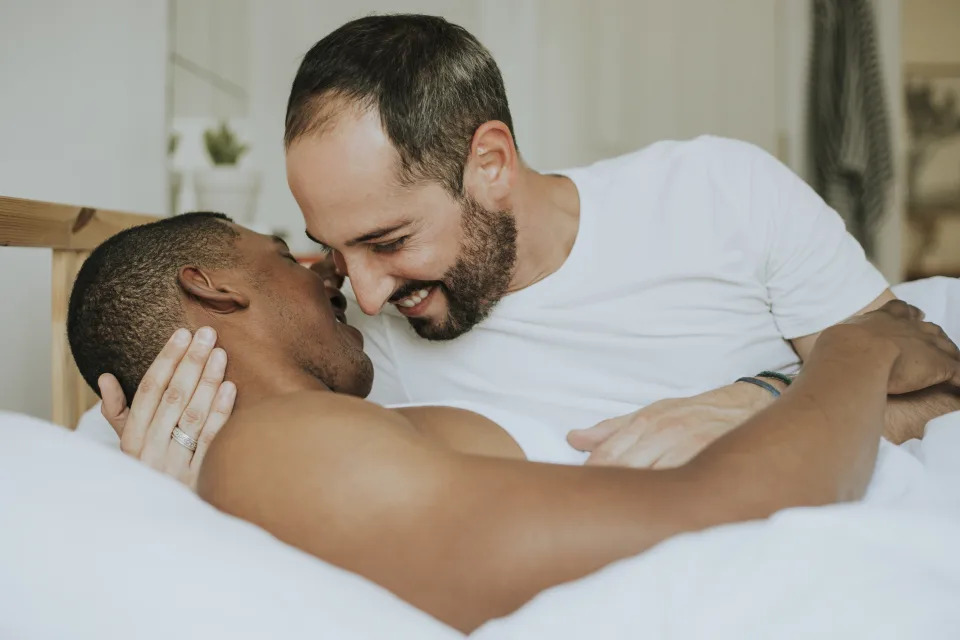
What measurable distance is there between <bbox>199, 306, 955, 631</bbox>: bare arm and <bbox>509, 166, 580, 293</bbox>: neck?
2.55 ft

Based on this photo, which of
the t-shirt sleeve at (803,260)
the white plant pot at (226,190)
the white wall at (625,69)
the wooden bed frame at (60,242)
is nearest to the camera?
the wooden bed frame at (60,242)

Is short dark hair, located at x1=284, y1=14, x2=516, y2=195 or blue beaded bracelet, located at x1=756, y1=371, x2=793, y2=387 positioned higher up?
short dark hair, located at x1=284, y1=14, x2=516, y2=195

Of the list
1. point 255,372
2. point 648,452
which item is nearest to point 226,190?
point 255,372

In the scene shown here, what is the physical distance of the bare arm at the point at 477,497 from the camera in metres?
0.76

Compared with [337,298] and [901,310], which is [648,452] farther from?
[337,298]

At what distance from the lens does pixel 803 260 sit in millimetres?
1533

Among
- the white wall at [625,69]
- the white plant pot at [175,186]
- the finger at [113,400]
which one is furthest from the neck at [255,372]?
the white wall at [625,69]

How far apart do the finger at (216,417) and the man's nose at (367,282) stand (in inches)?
11.3

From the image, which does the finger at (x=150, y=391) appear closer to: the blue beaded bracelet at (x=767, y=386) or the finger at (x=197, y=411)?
the finger at (x=197, y=411)

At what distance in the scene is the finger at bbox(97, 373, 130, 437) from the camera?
121cm

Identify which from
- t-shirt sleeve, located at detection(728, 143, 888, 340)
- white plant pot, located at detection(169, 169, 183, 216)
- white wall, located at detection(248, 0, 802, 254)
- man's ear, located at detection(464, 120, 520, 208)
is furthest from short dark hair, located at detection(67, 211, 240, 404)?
white wall, located at detection(248, 0, 802, 254)

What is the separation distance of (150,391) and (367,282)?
0.39 meters

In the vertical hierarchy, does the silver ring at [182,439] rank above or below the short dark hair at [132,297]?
below

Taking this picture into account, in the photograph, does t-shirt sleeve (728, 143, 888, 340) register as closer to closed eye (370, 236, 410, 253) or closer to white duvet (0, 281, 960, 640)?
closed eye (370, 236, 410, 253)
